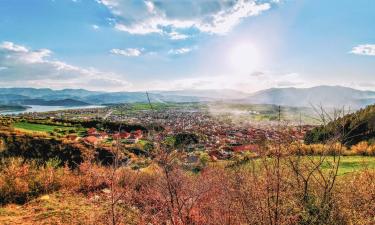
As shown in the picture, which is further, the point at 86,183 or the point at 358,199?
the point at 86,183

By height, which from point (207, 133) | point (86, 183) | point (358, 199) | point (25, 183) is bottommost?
point (207, 133)

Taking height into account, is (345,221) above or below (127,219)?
above

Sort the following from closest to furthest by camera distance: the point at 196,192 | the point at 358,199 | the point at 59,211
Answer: the point at 358,199
the point at 196,192
the point at 59,211

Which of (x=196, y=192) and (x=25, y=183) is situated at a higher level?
(x=196, y=192)

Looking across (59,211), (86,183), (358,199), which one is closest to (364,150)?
(358,199)

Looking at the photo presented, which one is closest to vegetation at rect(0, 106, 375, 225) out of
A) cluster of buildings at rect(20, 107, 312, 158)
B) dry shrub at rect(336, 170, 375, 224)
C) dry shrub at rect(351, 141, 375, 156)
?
dry shrub at rect(336, 170, 375, 224)

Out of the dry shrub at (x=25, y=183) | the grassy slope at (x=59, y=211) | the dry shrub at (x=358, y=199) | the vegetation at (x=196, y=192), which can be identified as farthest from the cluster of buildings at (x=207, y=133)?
the dry shrub at (x=25, y=183)

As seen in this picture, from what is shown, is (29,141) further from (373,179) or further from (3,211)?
(373,179)

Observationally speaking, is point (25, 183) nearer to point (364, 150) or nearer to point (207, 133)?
point (364, 150)

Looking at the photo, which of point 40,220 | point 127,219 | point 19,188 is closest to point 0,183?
point 19,188

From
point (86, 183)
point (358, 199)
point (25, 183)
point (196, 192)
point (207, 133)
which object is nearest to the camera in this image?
point (358, 199)

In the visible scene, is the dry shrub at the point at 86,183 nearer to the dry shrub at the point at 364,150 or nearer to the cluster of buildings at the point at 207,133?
the cluster of buildings at the point at 207,133
